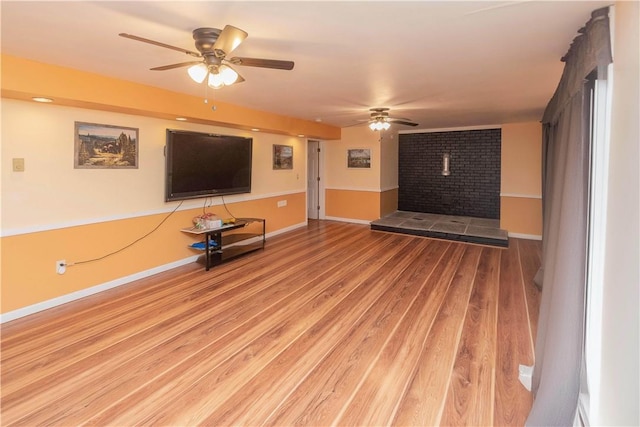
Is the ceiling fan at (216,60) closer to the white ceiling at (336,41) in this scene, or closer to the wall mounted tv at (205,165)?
the white ceiling at (336,41)

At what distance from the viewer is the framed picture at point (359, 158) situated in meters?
7.73

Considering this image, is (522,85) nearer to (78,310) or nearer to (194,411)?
(194,411)

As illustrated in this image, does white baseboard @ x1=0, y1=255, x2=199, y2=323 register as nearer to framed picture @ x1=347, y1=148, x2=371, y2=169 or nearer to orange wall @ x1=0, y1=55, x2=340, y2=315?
orange wall @ x1=0, y1=55, x2=340, y2=315

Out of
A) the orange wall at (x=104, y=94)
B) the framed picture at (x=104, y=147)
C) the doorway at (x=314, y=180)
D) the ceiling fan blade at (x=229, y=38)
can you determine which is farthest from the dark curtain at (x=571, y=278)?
the doorway at (x=314, y=180)

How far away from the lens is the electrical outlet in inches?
131

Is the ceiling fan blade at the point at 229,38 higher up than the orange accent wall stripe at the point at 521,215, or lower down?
higher up

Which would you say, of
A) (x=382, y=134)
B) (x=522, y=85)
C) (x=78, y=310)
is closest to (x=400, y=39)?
(x=522, y=85)

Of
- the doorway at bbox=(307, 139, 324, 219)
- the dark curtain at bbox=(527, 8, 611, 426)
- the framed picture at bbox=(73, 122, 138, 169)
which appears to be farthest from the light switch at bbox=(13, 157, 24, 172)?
the doorway at bbox=(307, 139, 324, 219)

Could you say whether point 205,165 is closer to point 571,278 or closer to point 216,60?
point 216,60

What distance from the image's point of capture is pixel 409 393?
6.77 ft

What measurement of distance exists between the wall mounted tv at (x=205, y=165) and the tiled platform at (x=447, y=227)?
10.6 feet

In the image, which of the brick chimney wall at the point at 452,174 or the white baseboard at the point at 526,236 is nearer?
the white baseboard at the point at 526,236

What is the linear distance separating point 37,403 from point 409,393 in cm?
226

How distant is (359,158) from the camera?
25.7ft
